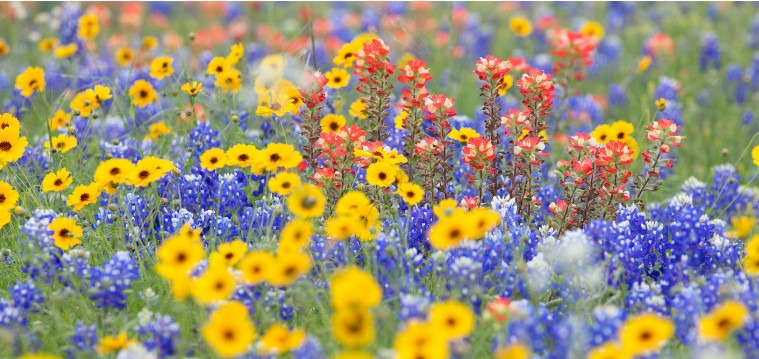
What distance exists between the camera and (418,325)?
79.3 inches

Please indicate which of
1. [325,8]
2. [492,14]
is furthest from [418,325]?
[325,8]

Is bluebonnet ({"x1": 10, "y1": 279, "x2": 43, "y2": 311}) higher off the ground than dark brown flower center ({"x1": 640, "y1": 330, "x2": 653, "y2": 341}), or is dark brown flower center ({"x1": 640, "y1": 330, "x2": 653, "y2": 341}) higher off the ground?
bluebonnet ({"x1": 10, "y1": 279, "x2": 43, "y2": 311})

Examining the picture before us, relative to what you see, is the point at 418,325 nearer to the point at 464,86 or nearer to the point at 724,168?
the point at 724,168

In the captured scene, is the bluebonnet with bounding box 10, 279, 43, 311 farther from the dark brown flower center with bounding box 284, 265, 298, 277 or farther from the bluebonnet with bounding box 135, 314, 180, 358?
the dark brown flower center with bounding box 284, 265, 298, 277

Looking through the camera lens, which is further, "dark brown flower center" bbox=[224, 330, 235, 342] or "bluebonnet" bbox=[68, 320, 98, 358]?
"bluebonnet" bbox=[68, 320, 98, 358]

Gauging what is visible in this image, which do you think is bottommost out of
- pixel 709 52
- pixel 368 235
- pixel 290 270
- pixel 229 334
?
pixel 229 334

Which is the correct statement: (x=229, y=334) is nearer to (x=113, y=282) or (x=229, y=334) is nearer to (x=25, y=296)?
(x=113, y=282)

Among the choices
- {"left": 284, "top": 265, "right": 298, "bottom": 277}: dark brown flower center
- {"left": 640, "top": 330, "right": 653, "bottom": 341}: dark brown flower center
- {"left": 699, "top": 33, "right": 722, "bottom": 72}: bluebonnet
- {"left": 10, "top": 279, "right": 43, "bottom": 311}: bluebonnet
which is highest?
{"left": 699, "top": 33, "right": 722, "bottom": 72}: bluebonnet

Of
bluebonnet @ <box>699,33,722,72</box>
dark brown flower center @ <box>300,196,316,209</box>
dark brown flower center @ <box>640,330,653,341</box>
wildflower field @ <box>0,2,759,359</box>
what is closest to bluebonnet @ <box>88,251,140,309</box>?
wildflower field @ <box>0,2,759,359</box>

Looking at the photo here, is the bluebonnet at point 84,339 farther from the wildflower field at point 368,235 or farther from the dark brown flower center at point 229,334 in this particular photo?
the dark brown flower center at point 229,334

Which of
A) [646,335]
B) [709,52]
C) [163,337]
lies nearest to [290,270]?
[163,337]

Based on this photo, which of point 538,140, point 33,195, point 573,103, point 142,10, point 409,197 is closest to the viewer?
point 409,197

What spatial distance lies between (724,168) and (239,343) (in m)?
3.15

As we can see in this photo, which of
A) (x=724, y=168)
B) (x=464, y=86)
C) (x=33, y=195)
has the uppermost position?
(x=464, y=86)
